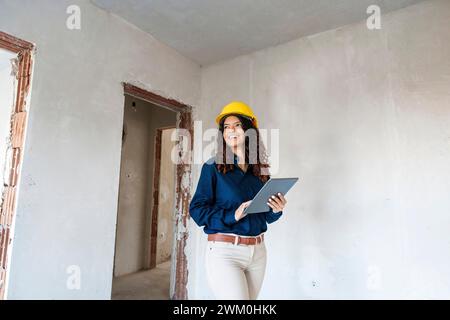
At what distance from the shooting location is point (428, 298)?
1.84m

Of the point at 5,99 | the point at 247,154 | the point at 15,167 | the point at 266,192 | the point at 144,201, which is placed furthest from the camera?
the point at 144,201

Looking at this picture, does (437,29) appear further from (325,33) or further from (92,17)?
(92,17)

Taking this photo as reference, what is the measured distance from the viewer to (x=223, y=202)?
136cm

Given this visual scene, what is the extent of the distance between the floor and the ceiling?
2.55 m

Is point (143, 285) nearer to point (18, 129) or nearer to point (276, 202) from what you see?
point (18, 129)

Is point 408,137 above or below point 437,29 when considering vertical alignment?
below

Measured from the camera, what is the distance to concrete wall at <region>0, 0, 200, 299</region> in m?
1.67

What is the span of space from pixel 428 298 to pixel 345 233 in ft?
2.01

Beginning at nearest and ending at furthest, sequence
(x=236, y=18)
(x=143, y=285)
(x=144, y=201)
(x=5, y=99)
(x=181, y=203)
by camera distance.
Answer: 1. (x=5, y=99)
2. (x=236, y=18)
3. (x=181, y=203)
4. (x=143, y=285)
5. (x=144, y=201)

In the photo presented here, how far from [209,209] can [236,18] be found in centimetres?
164

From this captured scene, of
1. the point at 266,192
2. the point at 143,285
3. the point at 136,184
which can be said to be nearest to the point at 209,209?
the point at 266,192

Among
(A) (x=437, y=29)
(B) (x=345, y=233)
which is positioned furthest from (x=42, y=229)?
(A) (x=437, y=29)

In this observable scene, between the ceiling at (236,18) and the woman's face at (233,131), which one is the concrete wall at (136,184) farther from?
the woman's face at (233,131)

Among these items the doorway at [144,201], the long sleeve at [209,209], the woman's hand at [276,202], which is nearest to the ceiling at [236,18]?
the doorway at [144,201]
